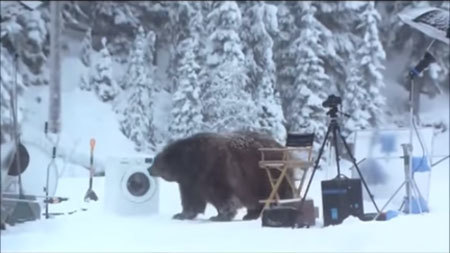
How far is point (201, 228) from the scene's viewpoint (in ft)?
10.7

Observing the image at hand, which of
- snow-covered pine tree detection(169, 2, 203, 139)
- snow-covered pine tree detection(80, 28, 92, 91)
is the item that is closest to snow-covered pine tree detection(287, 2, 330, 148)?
snow-covered pine tree detection(169, 2, 203, 139)

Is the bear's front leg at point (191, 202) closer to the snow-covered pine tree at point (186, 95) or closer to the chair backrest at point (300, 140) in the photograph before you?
the snow-covered pine tree at point (186, 95)

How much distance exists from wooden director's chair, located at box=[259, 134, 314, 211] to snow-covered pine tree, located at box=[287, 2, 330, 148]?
3.0 inches

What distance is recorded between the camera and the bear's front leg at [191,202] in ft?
11.1

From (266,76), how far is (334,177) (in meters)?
0.77

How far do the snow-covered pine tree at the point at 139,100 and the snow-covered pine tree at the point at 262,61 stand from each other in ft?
1.49

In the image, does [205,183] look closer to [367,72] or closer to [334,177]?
[334,177]

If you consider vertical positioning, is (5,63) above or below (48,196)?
above

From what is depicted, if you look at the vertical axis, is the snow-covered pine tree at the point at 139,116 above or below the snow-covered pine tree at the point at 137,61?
below

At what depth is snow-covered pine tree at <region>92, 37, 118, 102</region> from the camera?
2.76 metres

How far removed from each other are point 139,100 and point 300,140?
104 cm

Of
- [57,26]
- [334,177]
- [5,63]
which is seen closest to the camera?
[5,63]

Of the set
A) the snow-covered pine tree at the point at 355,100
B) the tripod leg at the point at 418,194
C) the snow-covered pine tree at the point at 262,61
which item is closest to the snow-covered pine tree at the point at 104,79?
the snow-covered pine tree at the point at 262,61

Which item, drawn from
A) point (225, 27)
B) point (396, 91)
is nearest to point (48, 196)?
point (225, 27)
